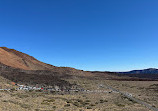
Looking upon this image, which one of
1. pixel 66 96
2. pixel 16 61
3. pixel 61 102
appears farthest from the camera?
pixel 16 61

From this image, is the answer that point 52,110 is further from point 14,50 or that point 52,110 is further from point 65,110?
point 14,50

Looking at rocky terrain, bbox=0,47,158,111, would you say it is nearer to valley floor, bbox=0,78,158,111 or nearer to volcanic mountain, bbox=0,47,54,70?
valley floor, bbox=0,78,158,111

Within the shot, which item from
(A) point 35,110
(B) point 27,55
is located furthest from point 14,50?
(A) point 35,110

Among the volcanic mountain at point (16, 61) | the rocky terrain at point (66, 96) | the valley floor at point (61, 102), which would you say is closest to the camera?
the valley floor at point (61, 102)

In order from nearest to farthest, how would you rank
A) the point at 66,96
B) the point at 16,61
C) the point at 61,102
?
the point at 61,102
the point at 66,96
the point at 16,61

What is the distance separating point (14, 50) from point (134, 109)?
135 metres

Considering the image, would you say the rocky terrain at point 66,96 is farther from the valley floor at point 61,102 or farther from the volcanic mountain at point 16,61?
the volcanic mountain at point 16,61

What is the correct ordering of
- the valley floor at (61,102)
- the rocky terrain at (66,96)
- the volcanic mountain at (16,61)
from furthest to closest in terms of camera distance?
the volcanic mountain at (16,61) → the rocky terrain at (66,96) → the valley floor at (61,102)

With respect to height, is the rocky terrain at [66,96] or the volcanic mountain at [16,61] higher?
the volcanic mountain at [16,61]

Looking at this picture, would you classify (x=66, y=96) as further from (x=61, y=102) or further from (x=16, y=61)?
(x=16, y=61)

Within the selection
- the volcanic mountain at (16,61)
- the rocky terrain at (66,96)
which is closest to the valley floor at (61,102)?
the rocky terrain at (66,96)

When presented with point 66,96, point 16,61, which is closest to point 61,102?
point 66,96

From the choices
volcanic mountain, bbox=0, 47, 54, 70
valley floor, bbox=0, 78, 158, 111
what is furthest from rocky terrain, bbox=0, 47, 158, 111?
volcanic mountain, bbox=0, 47, 54, 70

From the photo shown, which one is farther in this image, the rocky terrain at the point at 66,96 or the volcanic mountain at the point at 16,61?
the volcanic mountain at the point at 16,61
